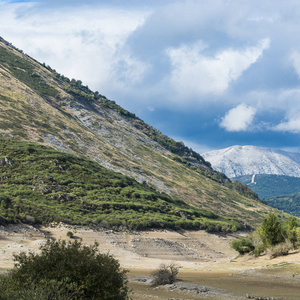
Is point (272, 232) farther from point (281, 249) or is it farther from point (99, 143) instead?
point (99, 143)

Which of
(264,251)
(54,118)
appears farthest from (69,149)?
(264,251)

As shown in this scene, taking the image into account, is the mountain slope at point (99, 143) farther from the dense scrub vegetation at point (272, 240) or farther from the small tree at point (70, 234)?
the dense scrub vegetation at point (272, 240)

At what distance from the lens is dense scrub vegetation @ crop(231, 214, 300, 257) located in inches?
2126

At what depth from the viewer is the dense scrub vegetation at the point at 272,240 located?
2126 inches

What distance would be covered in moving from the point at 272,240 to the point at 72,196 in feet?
171

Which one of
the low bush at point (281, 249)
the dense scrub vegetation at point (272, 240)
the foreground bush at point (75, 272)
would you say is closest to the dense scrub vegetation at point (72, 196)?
A: the dense scrub vegetation at point (272, 240)

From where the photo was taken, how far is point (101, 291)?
18391 mm

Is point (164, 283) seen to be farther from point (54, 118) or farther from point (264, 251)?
point (54, 118)

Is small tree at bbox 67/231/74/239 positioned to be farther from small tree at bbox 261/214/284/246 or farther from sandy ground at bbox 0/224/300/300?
small tree at bbox 261/214/284/246

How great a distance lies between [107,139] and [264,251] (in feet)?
421

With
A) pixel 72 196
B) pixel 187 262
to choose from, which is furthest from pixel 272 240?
pixel 72 196

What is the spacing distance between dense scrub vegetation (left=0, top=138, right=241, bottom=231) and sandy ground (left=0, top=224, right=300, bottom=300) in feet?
14.8

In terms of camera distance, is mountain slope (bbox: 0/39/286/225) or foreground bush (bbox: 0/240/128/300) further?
mountain slope (bbox: 0/39/286/225)

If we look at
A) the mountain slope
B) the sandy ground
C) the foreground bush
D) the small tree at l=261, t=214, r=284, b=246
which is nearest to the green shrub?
the sandy ground
